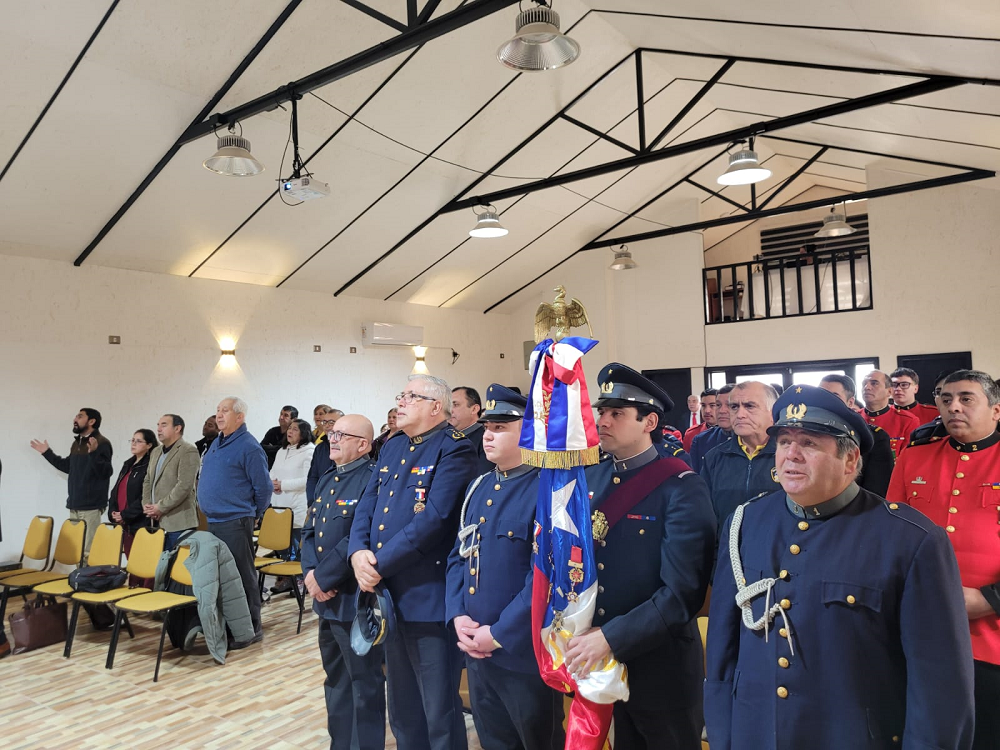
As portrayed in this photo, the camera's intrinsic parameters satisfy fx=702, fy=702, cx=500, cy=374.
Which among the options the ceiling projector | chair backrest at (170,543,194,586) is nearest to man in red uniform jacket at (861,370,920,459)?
the ceiling projector

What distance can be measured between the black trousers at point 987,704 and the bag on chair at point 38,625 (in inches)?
221

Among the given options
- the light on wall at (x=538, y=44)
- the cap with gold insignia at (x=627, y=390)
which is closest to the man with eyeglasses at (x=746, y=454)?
the cap with gold insignia at (x=627, y=390)

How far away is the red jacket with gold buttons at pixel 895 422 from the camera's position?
488 cm

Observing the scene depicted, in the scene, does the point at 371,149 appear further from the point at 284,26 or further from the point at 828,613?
the point at 828,613

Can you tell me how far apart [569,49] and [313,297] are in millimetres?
6506

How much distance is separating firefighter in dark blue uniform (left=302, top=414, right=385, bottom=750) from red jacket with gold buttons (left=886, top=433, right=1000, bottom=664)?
2141 mm

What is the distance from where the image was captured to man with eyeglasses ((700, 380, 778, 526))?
2.92 m

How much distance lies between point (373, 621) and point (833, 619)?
178 centimetres

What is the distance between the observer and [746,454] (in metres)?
3.13

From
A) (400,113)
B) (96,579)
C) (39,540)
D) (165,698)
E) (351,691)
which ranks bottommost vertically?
(165,698)

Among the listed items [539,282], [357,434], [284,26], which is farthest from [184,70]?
[539,282]

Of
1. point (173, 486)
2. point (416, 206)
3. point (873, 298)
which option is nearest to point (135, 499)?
point (173, 486)

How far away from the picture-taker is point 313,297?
9.71m

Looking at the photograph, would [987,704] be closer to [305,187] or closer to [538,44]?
[538,44]
